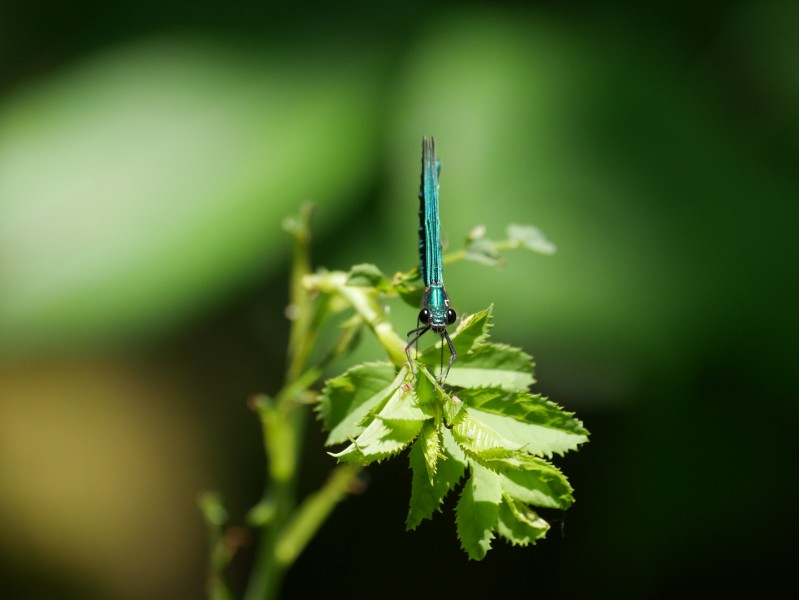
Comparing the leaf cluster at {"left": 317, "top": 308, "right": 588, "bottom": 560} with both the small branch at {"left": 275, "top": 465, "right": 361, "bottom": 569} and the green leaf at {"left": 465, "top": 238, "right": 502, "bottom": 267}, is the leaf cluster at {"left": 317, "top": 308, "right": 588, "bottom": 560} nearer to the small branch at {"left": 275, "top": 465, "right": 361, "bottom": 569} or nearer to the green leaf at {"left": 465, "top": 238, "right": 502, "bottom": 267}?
the green leaf at {"left": 465, "top": 238, "right": 502, "bottom": 267}

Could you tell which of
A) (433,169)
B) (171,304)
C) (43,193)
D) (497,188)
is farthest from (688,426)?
(43,193)

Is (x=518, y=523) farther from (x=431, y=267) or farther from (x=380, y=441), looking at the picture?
(x=431, y=267)

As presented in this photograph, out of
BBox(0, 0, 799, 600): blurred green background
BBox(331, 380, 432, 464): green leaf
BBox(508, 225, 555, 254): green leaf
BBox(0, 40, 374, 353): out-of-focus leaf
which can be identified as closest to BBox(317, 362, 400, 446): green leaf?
BBox(331, 380, 432, 464): green leaf

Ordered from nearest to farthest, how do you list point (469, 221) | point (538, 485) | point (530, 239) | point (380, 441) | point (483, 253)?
point (380, 441)
point (538, 485)
point (483, 253)
point (530, 239)
point (469, 221)

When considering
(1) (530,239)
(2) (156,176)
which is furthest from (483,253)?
(2) (156,176)

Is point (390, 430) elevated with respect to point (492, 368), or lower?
lower

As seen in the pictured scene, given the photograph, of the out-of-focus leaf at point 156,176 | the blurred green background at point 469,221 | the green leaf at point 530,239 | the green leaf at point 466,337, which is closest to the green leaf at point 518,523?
the green leaf at point 466,337

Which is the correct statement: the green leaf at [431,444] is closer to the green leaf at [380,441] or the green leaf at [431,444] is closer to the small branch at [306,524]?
the green leaf at [380,441]
